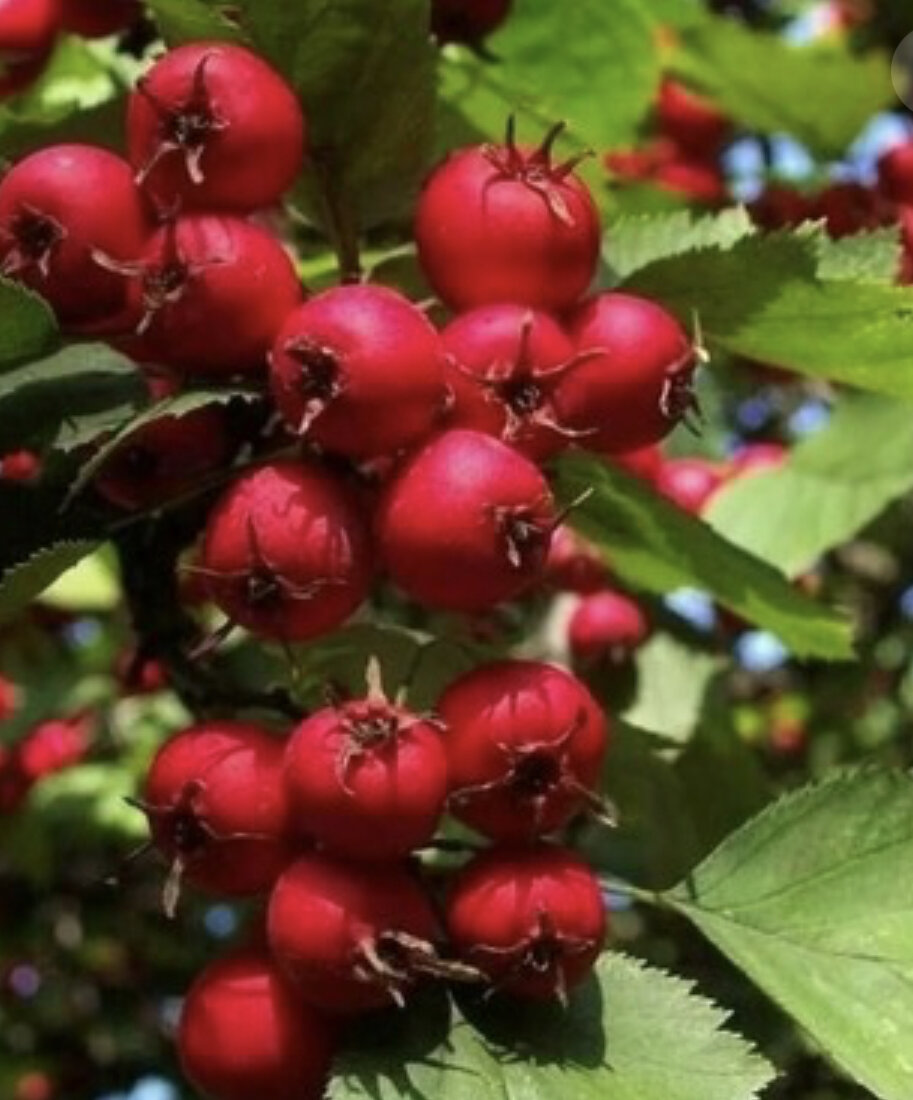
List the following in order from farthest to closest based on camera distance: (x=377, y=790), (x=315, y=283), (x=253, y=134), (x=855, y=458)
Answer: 1. (x=855, y=458)
2. (x=315, y=283)
3. (x=253, y=134)
4. (x=377, y=790)

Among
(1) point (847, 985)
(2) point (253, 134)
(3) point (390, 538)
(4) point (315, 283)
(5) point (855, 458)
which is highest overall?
(2) point (253, 134)

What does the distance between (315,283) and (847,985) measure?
0.65 metres

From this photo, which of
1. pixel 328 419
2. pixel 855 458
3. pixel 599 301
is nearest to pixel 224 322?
pixel 328 419

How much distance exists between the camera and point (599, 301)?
4.37 feet

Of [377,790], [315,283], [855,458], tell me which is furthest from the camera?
[855,458]

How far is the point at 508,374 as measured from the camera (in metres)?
1.26

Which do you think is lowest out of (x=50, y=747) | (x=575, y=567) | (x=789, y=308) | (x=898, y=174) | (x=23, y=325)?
(x=50, y=747)

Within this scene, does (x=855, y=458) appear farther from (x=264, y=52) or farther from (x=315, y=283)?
(x=264, y=52)

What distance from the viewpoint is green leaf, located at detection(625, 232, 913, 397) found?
140 cm

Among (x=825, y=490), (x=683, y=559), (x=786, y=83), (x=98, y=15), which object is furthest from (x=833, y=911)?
(x=786, y=83)

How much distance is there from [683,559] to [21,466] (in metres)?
0.44

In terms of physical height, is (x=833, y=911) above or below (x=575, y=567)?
above

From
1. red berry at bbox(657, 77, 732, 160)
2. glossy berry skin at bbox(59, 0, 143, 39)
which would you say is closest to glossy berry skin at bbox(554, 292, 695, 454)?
glossy berry skin at bbox(59, 0, 143, 39)

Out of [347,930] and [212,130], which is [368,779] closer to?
[347,930]
